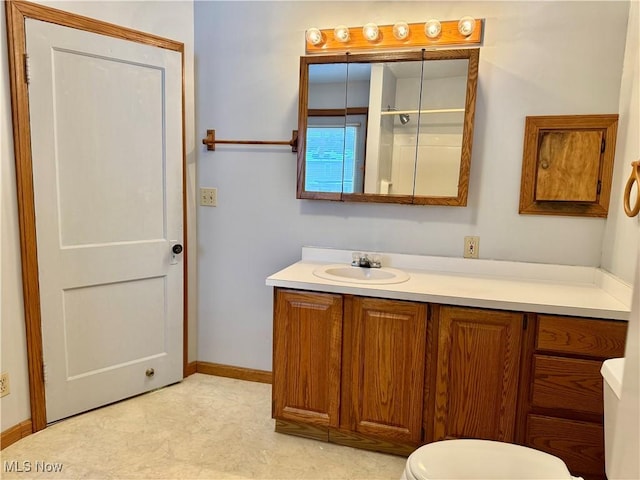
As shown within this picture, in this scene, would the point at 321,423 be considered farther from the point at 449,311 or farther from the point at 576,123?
the point at 576,123

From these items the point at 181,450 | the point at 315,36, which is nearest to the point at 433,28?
the point at 315,36

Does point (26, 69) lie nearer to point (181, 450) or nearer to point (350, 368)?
point (181, 450)

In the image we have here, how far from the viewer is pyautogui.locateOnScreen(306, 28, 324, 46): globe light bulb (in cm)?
237

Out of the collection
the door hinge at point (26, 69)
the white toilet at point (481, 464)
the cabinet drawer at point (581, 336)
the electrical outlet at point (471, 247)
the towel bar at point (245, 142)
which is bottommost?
the white toilet at point (481, 464)

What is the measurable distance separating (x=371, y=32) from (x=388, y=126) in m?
0.50

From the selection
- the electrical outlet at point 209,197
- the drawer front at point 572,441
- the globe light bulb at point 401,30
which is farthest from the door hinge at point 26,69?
the drawer front at point 572,441

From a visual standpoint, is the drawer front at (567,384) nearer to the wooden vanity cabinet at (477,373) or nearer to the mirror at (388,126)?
the wooden vanity cabinet at (477,373)

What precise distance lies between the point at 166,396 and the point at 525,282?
6.90ft

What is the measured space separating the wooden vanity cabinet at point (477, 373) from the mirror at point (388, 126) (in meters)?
0.68

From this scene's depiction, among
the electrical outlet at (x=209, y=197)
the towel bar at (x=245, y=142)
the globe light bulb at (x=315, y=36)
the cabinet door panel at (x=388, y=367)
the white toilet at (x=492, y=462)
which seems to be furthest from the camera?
the electrical outlet at (x=209, y=197)

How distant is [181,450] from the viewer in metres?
2.03

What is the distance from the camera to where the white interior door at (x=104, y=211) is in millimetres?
2059

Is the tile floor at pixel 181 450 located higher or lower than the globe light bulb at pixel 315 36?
lower

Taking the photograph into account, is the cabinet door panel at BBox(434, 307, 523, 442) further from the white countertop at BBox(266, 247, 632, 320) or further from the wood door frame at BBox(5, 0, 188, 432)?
the wood door frame at BBox(5, 0, 188, 432)
